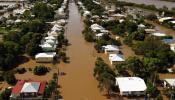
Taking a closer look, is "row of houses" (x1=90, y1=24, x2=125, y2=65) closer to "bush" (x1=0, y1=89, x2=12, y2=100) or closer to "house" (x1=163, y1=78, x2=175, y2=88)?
"house" (x1=163, y1=78, x2=175, y2=88)

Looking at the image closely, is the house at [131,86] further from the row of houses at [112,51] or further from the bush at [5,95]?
the bush at [5,95]

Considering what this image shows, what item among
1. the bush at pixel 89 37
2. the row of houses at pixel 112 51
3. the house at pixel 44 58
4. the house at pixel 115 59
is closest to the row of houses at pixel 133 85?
the house at pixel 115 59

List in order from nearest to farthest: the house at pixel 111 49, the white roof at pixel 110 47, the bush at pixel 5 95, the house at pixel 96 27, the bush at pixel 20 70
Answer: the bush at pixel 5 95 → the bush at pixel 20 70 → the house at pixel 111 49 → the white roof at pixel 110 47 → the house at pixel 96 27

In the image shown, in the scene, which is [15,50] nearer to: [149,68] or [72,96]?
[72,96]

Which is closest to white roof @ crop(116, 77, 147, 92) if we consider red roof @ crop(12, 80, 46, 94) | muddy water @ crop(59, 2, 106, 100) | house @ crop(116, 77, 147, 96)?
house @ crop(116, 77, 147, 96)

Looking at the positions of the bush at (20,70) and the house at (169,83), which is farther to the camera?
the bush at (20,70)

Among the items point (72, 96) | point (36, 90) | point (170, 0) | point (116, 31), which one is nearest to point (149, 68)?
point (72, 96)

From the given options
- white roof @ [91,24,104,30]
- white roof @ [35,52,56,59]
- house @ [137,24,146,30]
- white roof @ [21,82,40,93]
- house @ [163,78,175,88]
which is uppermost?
white roof @ [21,82,40,93]
